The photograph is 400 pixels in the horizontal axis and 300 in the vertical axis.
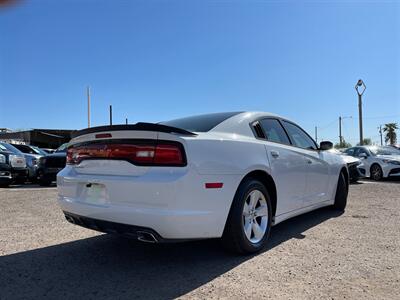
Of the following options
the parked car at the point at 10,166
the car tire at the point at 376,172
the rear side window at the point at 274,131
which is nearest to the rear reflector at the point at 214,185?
the rear side window at the point at 274,131

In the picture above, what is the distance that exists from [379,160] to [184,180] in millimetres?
10815

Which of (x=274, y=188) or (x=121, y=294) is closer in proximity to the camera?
(x=121, y=294)

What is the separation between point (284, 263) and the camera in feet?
11.3

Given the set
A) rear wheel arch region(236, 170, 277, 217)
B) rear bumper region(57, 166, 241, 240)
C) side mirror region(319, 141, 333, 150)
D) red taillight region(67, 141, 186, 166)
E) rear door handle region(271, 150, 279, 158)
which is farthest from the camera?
side mirror region(319, 141, 333, 150)

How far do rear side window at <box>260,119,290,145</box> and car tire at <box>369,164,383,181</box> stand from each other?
339 inches

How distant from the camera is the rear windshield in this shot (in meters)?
3.75

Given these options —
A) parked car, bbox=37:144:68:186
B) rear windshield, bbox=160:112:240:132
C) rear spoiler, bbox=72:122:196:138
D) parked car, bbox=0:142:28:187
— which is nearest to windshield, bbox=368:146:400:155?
rear windshield, bbox=160:112:240:132

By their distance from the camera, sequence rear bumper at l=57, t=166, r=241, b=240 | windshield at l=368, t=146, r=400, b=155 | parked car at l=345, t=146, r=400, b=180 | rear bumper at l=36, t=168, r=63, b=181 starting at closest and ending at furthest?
rear bumper at l=57, t=166, r=241, b=240
rear bumper at l=36, t=168, r=63, b=181
parked car at l=345, t=146, r=400, b=180
windshield at l=368, t=146, r=400, b=155

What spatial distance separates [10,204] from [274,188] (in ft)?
17.5

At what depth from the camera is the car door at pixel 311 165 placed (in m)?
4.84

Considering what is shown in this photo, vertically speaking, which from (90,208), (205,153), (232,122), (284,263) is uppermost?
(232,122)

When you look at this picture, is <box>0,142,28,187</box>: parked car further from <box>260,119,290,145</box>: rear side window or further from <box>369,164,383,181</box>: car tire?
<box>369,164,383,181</box>: car tire

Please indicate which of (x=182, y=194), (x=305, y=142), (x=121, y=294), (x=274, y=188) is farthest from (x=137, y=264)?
(x=305, y=142)

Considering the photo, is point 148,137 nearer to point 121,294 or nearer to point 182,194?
point 182,194
